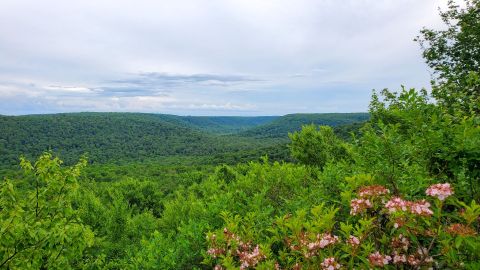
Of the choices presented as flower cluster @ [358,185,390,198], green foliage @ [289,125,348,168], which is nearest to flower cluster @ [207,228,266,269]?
flower cluster @ [358,185,390,198]

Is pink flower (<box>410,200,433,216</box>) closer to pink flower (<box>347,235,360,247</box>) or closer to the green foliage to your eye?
pink flower (<box>347,235,360,247</box>)

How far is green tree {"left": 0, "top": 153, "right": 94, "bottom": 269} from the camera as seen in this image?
7.73 meters

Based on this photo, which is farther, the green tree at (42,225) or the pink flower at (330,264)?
the green tree at (42,225)

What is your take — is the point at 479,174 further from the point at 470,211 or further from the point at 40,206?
the point at 40,206

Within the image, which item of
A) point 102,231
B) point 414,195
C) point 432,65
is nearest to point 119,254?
point 102,231

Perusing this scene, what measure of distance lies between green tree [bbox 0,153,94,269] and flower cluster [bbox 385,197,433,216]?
22.7ft

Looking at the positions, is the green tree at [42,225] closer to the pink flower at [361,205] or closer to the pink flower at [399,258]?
the pink flower at [361,205]

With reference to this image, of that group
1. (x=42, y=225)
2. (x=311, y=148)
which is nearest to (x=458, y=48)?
(x=311, y=148)

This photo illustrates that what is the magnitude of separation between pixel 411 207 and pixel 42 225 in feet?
27.6

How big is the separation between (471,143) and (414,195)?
1136 mm

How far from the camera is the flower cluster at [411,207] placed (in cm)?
353

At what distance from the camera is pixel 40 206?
9133 mm

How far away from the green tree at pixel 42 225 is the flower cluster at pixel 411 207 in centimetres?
691

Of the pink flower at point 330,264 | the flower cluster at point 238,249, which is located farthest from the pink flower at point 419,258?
Answer: the flower cluster at point 238,249
